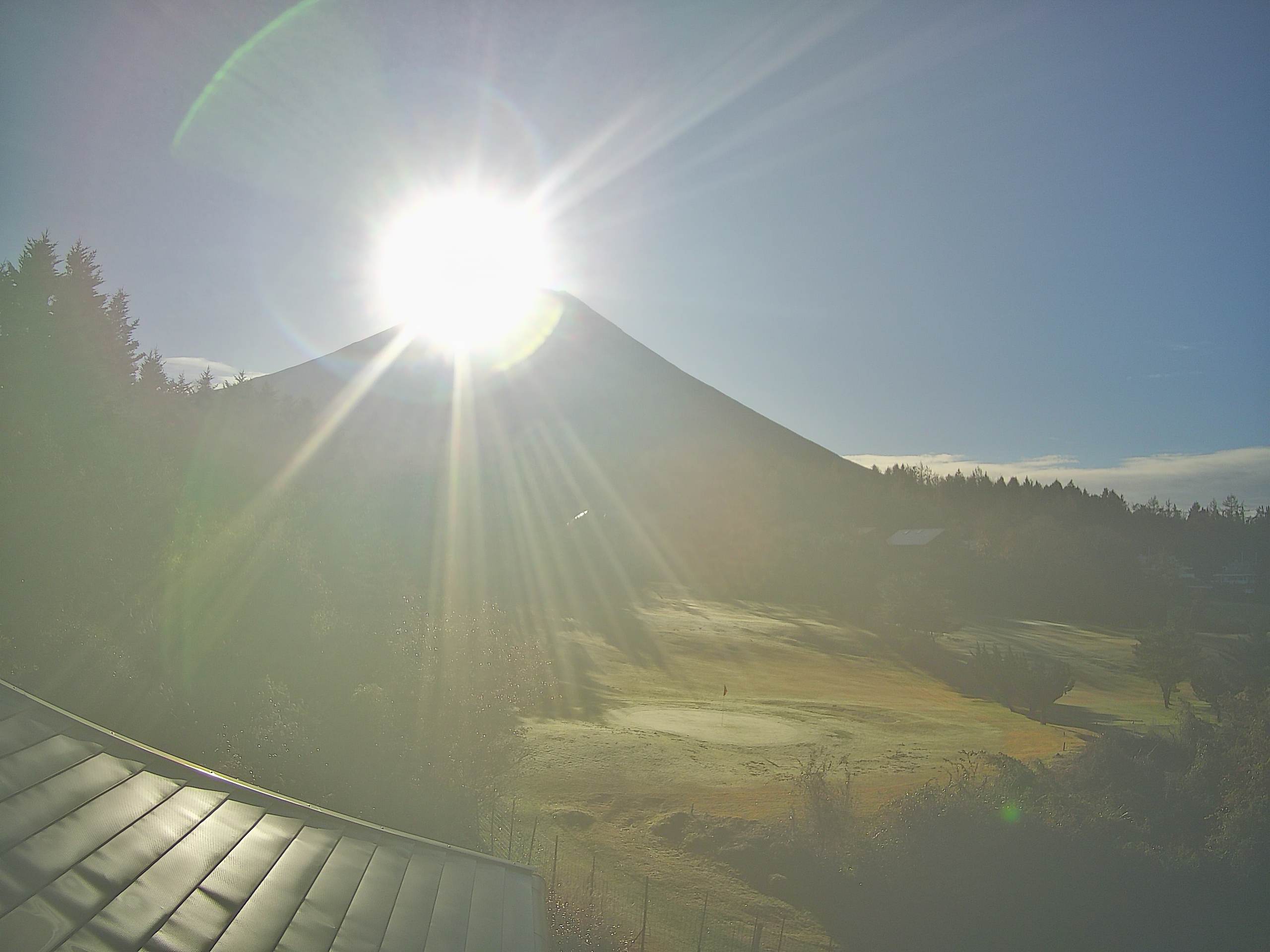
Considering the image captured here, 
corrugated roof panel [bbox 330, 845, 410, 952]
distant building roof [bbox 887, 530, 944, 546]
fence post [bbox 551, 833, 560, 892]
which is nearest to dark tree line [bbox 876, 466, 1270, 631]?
distant building roof [bbox 887, 530, 944, 546]

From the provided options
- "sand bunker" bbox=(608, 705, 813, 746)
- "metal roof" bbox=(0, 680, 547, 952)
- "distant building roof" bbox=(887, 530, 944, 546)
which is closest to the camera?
"metal roof" bbox=(0, 680, 547, 952)

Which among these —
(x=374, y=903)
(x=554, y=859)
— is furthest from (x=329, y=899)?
(x=554, y=859)

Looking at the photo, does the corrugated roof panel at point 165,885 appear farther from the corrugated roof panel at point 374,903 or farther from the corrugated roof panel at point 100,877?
the corrugated roof panel at point 374,903

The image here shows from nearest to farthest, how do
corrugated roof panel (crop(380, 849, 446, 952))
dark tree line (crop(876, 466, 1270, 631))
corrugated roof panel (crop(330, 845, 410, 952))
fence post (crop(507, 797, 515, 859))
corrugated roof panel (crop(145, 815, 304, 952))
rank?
corrugated roof panel (crop(145, 815, 304, 952)) < corrugated roof panel (crop(330, 845, 410, 952)) < corrugated roof panel (crop(380, 849, 446, 952)) < fence post (crop(507, 797, 515, 859)) < dark tree line (crop(876, 466, 1270, 631))

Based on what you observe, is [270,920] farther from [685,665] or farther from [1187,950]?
[685,665]

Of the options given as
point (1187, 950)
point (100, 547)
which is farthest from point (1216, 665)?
point (100, 547)

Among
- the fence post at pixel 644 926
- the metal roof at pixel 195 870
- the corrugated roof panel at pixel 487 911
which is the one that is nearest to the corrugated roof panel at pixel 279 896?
the metal roof at pixel 195 870

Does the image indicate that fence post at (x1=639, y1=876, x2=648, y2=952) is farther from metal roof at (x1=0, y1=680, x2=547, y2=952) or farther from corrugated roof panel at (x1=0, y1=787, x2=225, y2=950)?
corrugated roof panel at (x1=0, y1=787, x2=225, y2=950)
